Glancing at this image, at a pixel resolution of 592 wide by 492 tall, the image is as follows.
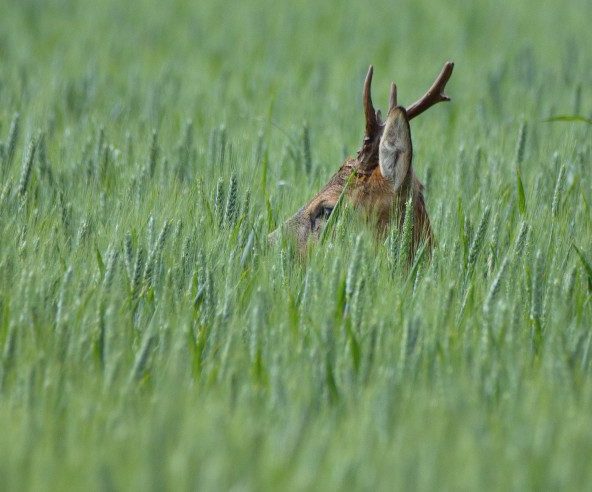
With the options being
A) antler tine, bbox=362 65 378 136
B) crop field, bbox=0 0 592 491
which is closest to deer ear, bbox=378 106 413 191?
antler tine, bbox=362 65 378 136

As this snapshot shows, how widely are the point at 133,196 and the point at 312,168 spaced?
49.0 inches

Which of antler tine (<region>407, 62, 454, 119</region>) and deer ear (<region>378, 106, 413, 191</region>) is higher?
antler tine (<region>407, 62, 454, 119</region>)

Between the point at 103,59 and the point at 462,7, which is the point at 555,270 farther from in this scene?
the point at 462,7

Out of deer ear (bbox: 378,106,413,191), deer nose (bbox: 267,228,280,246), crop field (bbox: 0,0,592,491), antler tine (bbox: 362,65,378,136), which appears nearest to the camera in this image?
crop field (bbox: 0,0,592,491)

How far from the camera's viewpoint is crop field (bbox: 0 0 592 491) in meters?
2.65

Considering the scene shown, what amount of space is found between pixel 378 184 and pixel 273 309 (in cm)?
150

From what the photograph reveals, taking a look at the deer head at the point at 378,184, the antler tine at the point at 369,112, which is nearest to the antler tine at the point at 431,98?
the deer head at the point at 378,184

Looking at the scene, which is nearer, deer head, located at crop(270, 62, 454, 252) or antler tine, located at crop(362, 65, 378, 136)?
deer head, located at crop(270, 62, 454, 252)

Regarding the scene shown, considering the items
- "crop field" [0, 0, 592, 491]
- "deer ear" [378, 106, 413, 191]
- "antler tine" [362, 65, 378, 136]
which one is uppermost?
"antler tine" [362, 65, 378, 136]

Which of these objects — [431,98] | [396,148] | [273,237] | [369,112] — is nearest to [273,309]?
[273,237]

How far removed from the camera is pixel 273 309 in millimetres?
3650

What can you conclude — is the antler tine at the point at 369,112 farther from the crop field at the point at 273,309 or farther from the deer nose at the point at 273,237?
the deer nose at the point at 273,237

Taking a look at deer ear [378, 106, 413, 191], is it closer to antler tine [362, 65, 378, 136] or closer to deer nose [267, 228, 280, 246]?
antler tine [362, 65, 378, 136]

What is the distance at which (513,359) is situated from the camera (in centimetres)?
334
